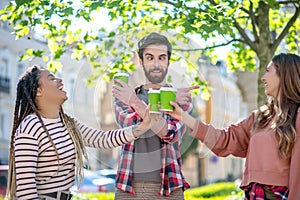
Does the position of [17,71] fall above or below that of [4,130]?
above

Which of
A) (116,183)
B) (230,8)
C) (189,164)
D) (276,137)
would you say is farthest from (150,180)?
(189,164)

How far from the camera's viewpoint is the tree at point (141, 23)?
19.2ft

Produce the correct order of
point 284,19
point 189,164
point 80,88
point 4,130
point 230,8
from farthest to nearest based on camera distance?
point 189,164
point 4,130
point 284,19
point 230,8
point 80,88

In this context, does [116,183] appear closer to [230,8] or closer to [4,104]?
[230,8]

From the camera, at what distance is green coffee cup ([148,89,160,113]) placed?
4.13 m

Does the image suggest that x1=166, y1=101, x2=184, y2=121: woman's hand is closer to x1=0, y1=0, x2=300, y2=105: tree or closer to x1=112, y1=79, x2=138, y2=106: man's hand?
x1=112, y1=79, x2=138, y2=106: man's hand

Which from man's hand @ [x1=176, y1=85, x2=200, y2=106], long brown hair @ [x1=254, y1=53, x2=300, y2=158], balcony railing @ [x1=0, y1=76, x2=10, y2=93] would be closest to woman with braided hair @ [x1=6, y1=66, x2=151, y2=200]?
man's hand @ [x1=176, y1=85, x2=200, y2=106]

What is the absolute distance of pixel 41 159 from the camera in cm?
406

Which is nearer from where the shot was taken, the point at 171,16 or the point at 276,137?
the point at 276,137

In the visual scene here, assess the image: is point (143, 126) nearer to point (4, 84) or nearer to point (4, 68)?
point (4, 84)

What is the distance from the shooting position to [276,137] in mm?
4094

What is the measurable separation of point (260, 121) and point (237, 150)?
0.30 meters

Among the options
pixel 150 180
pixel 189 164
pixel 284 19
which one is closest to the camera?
pixel 150 180

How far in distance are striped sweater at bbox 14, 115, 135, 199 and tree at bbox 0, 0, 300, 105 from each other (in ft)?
5.61
